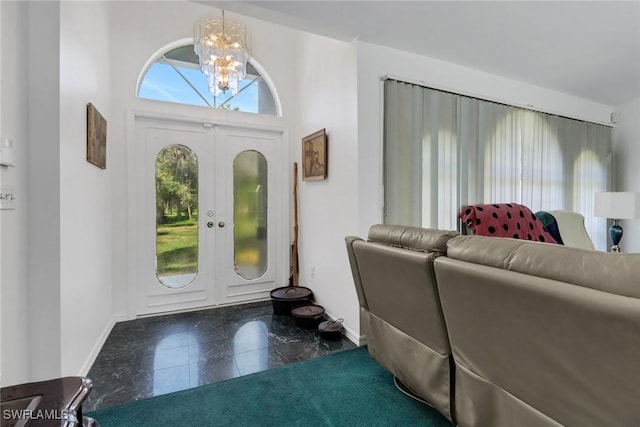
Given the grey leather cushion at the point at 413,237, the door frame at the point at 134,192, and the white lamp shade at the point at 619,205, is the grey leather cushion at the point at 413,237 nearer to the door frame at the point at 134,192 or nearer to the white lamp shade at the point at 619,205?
the door frame at the point at 134,192

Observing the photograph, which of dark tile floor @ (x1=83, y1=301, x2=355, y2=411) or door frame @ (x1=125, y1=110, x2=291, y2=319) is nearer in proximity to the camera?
dark tile floor @ (x1=83, y1=301, x2=355, y2=411)

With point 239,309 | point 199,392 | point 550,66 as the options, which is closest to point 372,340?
point 199,392

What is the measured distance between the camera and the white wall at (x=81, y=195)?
1.71 m

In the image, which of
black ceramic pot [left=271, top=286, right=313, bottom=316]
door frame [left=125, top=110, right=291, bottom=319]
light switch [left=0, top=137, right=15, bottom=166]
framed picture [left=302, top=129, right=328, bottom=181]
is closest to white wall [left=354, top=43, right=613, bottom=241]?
framed picture [left=302, top=129, right=328, bottom=181]

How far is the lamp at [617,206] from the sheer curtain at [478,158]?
0.43 meters

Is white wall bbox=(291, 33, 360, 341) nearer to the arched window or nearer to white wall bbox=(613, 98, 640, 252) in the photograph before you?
the arched window

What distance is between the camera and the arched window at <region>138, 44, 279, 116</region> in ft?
10.5

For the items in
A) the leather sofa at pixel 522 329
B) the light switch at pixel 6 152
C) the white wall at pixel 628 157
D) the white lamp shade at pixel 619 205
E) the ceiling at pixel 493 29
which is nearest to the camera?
the leather sofa at pixel 522 329

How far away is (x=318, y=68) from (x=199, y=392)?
3.04 meters

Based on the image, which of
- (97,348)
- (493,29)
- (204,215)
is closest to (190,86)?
(204,215)

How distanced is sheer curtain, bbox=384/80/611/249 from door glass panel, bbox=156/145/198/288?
2.14 meters

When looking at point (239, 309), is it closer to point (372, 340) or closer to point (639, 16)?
point (372, 340)

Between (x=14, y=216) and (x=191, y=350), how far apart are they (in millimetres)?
1515

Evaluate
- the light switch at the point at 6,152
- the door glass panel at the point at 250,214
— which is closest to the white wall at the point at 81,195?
the light switch at the point at 6,152
